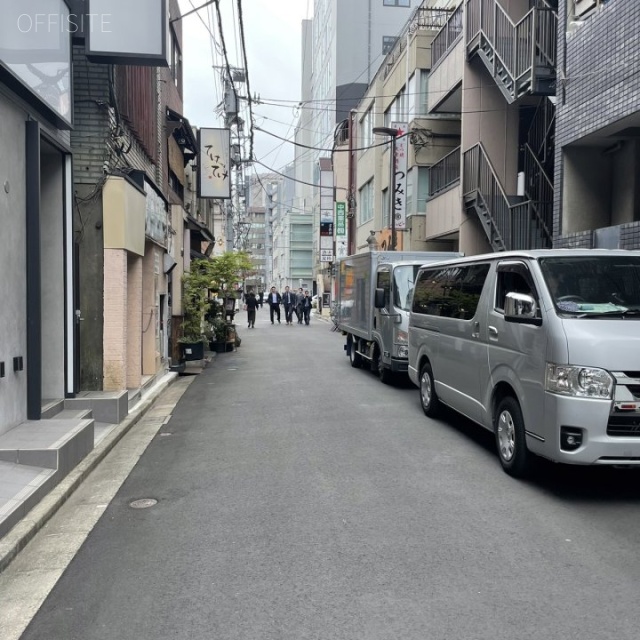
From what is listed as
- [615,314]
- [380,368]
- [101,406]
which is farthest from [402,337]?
[615,314]

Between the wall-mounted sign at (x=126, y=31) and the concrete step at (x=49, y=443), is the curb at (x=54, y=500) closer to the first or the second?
the concrete step at (x=49, y=443)

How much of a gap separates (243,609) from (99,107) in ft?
25.5

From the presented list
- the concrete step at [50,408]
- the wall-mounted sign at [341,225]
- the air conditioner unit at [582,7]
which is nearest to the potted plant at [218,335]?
the concrete step at [50,408]

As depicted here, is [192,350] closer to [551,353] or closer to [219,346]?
[219,346]

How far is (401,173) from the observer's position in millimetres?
23219

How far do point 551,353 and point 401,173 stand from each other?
1880cm

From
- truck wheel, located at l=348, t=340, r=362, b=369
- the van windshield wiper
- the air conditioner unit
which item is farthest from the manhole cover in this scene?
the air conditioner unit

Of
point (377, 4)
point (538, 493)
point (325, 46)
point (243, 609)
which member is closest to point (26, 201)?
point (243, 609)

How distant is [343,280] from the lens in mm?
16734

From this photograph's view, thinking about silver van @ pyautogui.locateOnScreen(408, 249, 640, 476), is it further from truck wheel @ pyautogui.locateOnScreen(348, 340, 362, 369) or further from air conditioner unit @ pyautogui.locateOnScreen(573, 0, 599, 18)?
truck wheel @ pyautogui.locateOnScreen(348, 340, 362, 369)

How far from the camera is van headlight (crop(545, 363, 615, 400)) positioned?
16.7ft

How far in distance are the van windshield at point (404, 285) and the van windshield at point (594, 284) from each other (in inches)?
234

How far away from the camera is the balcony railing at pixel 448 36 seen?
60.0ft

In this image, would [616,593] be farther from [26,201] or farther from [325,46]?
[325,46]
